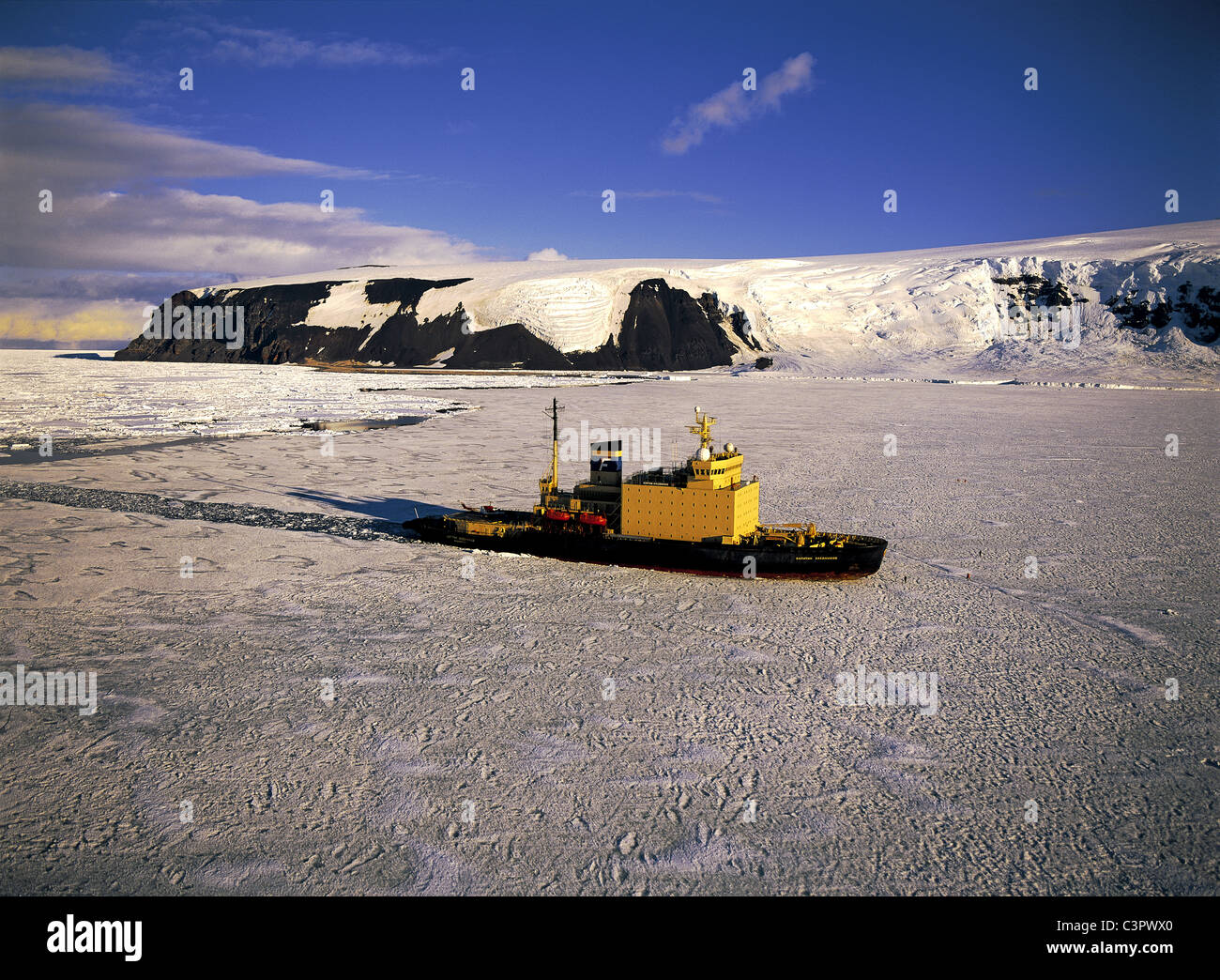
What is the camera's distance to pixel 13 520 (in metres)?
16.5

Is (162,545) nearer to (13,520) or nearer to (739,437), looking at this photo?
(13,520)

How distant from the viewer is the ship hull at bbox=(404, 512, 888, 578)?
42.4 ft

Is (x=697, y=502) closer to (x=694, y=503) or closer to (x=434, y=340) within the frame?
(x=694, y=503)

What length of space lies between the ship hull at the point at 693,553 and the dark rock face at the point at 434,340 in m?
87.2

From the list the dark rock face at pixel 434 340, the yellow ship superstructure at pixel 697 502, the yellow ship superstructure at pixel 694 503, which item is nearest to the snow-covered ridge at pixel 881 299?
the dark rock face at pixel 434 340

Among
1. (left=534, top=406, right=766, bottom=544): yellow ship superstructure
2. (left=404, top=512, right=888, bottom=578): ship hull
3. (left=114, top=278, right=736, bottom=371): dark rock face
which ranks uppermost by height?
(left=114, top=278, right=736, bottom=371): dark rock face

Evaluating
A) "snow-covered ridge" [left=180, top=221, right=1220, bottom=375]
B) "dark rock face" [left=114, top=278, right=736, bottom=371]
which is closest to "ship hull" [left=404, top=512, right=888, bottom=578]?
"snow-covered ridge" [left=180, top=221, right=1220, bottom=375]

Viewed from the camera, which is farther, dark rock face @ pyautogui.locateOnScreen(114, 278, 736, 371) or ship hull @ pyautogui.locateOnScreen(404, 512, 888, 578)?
dark rock face @ pyautogui.locateOnScreen(114, 278, 736, 371)

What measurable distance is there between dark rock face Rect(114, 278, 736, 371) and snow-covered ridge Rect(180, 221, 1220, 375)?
6.19 feet

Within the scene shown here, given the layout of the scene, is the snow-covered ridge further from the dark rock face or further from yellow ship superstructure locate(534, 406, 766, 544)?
yellow ship superstructure locate(534, 406, 766, 544)

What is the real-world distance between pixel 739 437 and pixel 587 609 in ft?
70.1

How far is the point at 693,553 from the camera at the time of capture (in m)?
13.5

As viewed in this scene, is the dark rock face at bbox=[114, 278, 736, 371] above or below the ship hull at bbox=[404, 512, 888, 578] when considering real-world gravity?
above

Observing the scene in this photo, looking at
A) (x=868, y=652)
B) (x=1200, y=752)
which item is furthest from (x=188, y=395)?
(x=1200, y=752)
